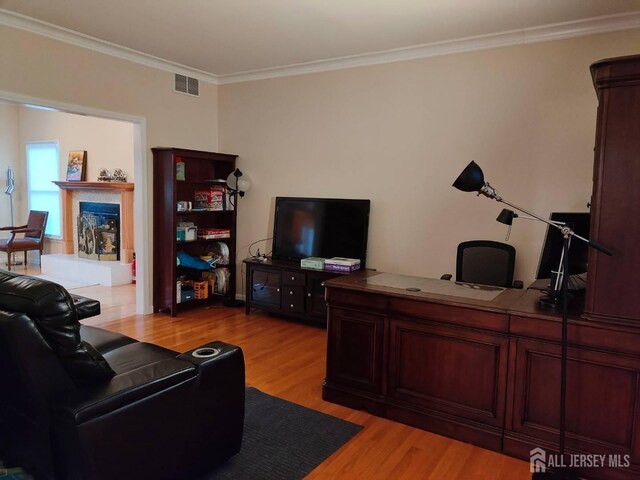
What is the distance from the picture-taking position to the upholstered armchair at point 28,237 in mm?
7297

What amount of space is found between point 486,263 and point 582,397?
66.0 inches

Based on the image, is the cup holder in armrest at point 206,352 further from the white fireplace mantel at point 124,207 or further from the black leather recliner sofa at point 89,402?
the white fireplace mantel at point 124,207

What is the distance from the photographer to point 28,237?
7801 mm

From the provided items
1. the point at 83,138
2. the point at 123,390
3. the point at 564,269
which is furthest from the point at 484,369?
the point at 83,138

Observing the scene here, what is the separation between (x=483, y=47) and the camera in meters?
4.01

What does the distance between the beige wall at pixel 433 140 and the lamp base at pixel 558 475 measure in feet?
6.29

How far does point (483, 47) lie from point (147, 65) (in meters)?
3.36

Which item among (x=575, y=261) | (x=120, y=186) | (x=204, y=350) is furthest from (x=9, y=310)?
(x=120, y=186)

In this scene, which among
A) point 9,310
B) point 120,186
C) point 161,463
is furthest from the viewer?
point 120,186

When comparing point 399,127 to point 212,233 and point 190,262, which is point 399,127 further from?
point 190,262

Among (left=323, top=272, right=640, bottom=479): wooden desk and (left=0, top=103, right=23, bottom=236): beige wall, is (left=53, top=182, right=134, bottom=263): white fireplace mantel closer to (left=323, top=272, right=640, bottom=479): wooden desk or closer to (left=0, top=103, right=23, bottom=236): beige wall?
(left=0, top=103, right=23, bottom=236): beige wall

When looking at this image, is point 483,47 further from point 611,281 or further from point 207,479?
point 207,479

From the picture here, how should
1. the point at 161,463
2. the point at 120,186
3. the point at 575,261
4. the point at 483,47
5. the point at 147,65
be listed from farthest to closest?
the point at 120,186 → the point at 147,65 → the point at 483,47 → the point at 575,261 → the point at 161,463

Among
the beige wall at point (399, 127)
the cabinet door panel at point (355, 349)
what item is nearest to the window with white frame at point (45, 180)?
the beige wall at point (399, 127)
